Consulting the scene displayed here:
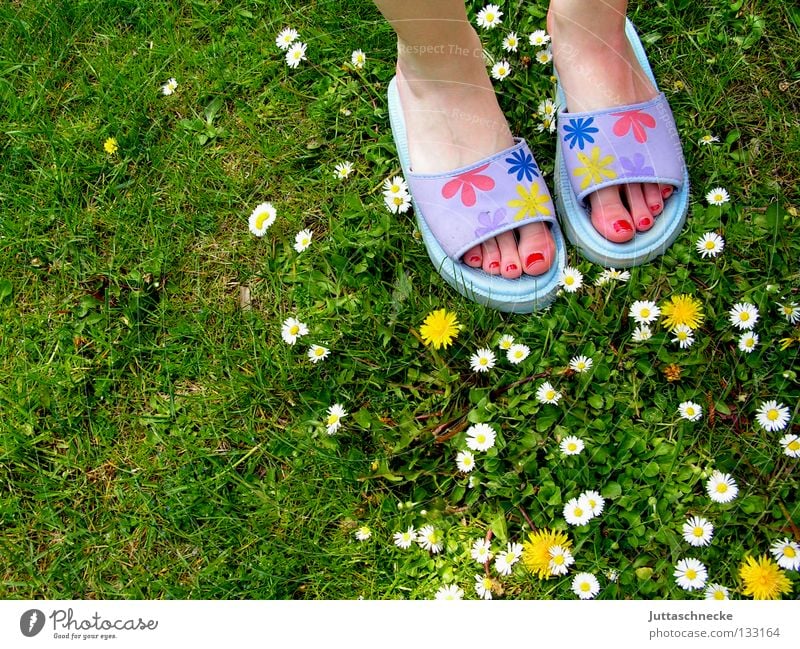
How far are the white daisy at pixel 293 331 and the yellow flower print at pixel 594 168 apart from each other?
0.75 metres

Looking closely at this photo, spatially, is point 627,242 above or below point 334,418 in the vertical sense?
above

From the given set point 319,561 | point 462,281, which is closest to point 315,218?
point 462,281

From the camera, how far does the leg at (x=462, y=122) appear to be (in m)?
1.75

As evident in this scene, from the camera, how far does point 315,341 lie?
190 centimetres

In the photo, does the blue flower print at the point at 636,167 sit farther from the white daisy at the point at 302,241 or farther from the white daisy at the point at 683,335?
the white daisy at the point at 302,241

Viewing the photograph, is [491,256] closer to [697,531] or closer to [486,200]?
[486,200]

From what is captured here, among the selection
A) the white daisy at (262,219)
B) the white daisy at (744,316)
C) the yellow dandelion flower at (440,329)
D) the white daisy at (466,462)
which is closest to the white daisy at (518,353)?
the yellow dandelion flower at (440,329)

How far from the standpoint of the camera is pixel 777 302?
1.75 meters

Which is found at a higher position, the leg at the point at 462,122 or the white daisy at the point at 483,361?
the leg at the point at 462,122

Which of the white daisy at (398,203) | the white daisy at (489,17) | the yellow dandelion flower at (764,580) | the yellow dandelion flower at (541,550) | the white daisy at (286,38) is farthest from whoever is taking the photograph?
the white daisy at (286,38)

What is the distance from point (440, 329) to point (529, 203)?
0.37m

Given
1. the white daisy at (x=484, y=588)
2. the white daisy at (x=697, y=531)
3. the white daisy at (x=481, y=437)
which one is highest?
the white daisy at (x=481, y=437)

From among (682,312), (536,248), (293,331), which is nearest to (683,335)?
(682,312)
